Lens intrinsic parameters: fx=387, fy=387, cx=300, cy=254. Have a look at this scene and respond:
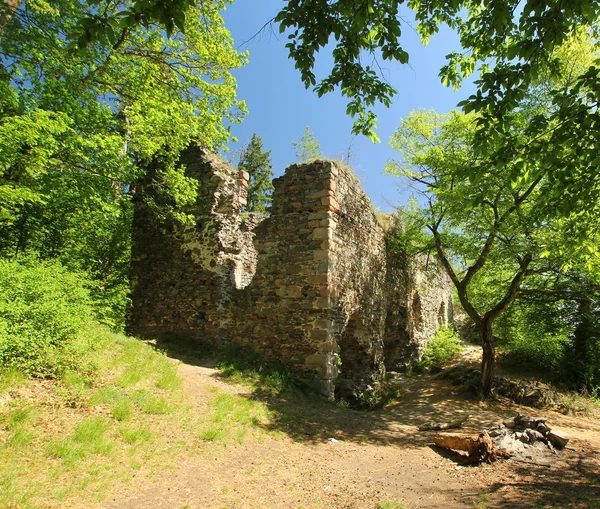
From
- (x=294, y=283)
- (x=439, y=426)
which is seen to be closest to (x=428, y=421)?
(x=439, y=426)

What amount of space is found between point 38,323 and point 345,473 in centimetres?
450

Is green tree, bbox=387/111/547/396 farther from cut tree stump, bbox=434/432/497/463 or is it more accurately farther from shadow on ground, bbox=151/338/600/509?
cut tree stump, bbox=434/432/497/463

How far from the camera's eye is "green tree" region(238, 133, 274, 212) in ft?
92.1

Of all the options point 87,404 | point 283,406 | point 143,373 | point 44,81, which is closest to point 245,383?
point 283,406

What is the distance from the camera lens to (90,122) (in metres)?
7.18

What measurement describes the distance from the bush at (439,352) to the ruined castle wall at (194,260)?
789 centimetres

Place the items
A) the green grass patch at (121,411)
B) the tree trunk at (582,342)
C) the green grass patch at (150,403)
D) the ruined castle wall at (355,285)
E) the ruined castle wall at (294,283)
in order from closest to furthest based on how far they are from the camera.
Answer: the green grass patch at (121,411) → the green grass patch at (150,403) → the ruined castle wall at (294,283) → the ruined castle wall at (355,285) → the tree trunk at (582,342)

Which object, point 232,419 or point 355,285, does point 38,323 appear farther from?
point 355,285

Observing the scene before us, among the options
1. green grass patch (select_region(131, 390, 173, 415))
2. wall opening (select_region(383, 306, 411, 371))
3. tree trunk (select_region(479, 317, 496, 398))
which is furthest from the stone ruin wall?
green grass patch (select_region(131, 390, 173, 415))

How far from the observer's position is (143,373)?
20.3 ft

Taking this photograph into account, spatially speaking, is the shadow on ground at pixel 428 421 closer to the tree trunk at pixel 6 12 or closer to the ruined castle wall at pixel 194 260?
the ruined castle wall at pixel 194 260

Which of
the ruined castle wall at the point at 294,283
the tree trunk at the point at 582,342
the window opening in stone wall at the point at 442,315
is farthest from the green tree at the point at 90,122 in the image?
the window opening in stone wall at the point at 442,315

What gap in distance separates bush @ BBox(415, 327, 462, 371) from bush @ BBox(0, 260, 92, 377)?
40.0 ft

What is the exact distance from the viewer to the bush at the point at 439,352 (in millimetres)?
14578
